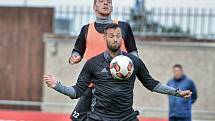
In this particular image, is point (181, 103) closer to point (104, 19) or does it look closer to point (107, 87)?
point (104, 19)

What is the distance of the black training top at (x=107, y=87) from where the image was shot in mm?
6801

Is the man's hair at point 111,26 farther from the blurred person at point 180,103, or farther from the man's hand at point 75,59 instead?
the blurred person at point 180,103

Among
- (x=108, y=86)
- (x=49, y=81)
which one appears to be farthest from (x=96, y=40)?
(x=49, y=81)

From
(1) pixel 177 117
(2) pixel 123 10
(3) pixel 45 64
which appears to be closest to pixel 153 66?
(2) pixel 123 10

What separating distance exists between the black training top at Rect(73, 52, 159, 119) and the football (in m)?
0.07

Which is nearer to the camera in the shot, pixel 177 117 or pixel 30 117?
pixel 177 117

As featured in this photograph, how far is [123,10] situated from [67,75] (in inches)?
101

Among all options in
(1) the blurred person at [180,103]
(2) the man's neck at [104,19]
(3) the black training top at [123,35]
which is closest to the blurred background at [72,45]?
(1) the blurred person at [180,103]

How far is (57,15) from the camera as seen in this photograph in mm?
22125

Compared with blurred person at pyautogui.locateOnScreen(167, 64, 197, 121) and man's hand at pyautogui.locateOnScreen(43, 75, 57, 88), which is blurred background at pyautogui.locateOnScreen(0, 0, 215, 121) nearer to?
blurred person at pyautogui.locateOnScreen(167, 64, 197, 121)

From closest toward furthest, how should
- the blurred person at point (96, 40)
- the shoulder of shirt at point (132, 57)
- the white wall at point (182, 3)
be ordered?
the shoulder of shirt at point (132, 57) → the blurred person at point (96, 40) → the white wall at point (182, 3)

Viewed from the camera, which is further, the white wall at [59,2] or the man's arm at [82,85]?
the white wall at [59,2]

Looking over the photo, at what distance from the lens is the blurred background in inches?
811

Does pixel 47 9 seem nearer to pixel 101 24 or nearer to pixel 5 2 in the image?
pixel 5 2
